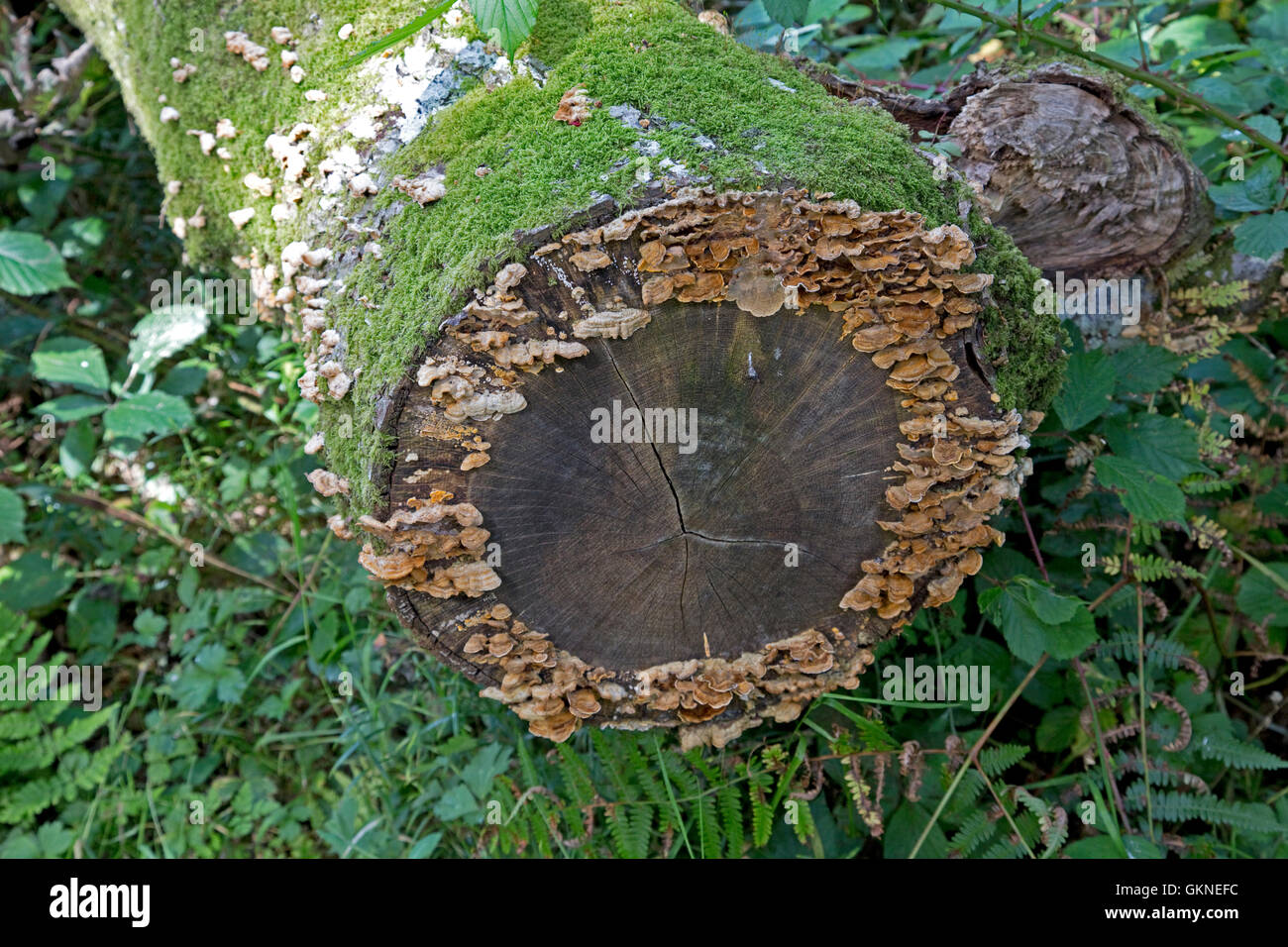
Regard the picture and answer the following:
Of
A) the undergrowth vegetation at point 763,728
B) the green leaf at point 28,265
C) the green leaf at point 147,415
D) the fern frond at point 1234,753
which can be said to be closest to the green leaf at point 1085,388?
the undergrowth vegetation at point 763,728

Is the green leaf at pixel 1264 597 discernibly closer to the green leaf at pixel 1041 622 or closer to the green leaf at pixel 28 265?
the green leaf at pixel 1041 622

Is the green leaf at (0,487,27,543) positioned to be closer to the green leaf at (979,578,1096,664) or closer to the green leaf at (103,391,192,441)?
the green leaf at (103,391,192,441)

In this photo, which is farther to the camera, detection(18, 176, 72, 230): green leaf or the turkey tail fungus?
detection(18, 176, 72, 230): green leaf

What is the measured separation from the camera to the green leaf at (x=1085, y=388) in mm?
2416

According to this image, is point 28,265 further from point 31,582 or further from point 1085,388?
point 1085,388

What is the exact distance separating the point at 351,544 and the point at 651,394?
2.25 m

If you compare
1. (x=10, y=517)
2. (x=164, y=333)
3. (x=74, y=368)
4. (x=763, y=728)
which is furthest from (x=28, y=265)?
(x=763, y=728)

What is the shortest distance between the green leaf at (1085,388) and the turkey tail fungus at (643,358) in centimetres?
13

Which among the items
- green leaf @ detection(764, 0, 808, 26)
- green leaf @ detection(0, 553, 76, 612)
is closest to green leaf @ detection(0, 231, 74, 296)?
green leaf @ detection(0, 553, 76, 612)

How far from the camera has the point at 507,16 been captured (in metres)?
1.83

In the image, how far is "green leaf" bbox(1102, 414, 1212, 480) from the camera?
2.47m

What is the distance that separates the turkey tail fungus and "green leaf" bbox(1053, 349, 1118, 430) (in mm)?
127

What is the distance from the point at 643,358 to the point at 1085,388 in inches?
52.7

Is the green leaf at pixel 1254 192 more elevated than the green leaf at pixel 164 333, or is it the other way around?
the green leaf at pixel 164 333
